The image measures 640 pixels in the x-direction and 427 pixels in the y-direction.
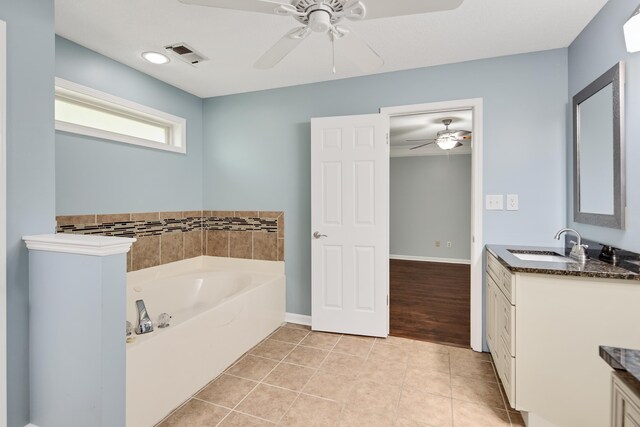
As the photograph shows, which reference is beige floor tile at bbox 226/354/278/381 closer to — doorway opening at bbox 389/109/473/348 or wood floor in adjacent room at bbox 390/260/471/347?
wood floor in adjacent room at bbox 390/260/471/347

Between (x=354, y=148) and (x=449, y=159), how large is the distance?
4184 mm

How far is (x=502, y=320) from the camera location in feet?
6.51

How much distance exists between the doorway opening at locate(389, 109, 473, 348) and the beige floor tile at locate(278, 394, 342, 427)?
8.90 feet

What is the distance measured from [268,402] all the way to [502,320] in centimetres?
154

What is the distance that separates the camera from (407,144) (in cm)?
627

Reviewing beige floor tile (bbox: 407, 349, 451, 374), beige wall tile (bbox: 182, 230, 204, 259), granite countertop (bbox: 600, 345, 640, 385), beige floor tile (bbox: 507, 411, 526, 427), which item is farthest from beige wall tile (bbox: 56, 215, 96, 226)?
beige floor tile (bbox: 507, 411, 526, 427)

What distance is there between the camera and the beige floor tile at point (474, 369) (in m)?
2.27

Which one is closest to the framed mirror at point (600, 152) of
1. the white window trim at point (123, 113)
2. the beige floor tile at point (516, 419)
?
the beige floor tile at point (516, 419)

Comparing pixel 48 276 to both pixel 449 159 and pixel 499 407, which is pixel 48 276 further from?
pixel 449 159

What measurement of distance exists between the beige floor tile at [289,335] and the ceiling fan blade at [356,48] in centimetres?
230

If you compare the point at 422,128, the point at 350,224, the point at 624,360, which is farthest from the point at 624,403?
the point at 422,128

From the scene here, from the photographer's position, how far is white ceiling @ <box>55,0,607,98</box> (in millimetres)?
1988

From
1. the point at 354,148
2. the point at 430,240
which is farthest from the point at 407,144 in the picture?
the point at 354,148

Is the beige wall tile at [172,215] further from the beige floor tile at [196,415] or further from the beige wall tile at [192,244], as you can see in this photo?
the beige floor tile at [196,415]
